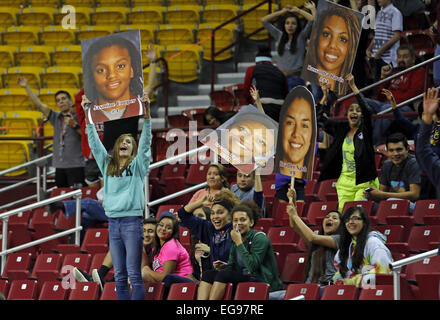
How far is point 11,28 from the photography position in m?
17.0

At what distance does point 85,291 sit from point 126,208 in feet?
3.69

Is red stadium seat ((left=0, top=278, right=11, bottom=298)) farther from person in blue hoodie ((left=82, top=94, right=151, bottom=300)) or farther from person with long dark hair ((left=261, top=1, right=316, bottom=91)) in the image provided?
person with long dark hair ((left=261, top=1, right=316, bottom=91))

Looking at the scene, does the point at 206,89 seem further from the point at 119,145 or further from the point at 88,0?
the point at 119,145

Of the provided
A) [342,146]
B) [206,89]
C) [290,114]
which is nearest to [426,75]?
[342,146]

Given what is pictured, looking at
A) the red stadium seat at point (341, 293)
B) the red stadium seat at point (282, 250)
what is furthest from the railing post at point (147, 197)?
the red stadium seat at point (341, 293)

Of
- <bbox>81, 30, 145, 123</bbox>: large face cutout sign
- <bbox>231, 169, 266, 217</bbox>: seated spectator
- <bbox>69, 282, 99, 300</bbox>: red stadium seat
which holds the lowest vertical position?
<bbox>69, 282, 99, 300</bbox>: red stadium seat

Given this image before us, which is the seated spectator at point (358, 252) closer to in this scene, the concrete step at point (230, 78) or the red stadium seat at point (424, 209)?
the red stadium seat at point (424, 209)

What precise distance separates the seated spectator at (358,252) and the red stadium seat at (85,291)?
2.08 meters

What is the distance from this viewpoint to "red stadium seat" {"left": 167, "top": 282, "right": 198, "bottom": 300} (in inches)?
349

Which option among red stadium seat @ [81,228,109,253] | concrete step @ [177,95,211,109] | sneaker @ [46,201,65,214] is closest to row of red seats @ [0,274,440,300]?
red stadium seat @ [81,228,109,253]

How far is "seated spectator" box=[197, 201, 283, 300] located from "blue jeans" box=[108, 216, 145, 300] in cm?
50

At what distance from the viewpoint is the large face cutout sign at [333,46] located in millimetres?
10039
